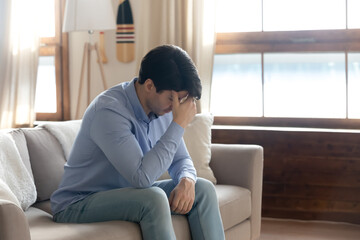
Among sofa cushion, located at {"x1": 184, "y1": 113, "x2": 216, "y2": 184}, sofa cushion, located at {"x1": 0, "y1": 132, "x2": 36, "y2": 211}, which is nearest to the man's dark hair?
sofa cushion, located at {"x1": 0, "y1": 132, "x2": 36, "y2": 211}

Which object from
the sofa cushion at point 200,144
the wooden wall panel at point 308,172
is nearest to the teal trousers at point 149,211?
the sofa cushion at point 200,144

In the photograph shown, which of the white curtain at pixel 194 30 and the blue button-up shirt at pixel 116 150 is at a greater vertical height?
the white curtain at pixel 194 30

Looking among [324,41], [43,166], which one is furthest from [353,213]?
[43,166]

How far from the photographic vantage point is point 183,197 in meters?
2.16

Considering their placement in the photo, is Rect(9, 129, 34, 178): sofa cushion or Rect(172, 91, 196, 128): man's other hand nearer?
Rect(172, 91, 196, 128): man's other hand


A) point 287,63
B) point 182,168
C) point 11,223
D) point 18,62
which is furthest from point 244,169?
point 18,62

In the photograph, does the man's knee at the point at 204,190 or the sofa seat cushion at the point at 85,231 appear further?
the man's knee at the point at 204,190

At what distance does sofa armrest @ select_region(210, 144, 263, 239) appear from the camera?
2.95 meters

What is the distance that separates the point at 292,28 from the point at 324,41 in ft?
0.80

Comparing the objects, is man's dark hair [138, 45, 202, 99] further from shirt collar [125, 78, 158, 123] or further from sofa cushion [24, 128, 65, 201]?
sofa cushion [24, 128, 65, 201]

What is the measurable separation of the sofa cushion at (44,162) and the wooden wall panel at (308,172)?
61.0 inches

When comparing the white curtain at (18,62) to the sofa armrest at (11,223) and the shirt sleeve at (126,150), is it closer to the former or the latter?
the shirt sleeve at (126,150)

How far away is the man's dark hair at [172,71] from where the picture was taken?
208 centimetres

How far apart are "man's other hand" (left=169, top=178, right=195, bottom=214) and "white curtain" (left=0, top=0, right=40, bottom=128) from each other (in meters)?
2.46
